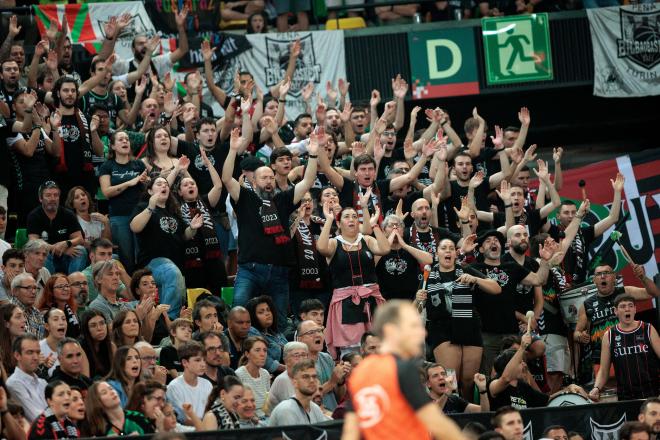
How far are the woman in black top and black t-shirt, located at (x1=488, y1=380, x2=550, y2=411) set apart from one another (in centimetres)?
53

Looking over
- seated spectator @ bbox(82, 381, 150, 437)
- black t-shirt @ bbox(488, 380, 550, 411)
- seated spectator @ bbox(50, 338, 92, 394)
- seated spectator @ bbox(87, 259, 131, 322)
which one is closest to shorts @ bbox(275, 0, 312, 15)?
seated spectator @ bbox(87, 259, 131, 322)

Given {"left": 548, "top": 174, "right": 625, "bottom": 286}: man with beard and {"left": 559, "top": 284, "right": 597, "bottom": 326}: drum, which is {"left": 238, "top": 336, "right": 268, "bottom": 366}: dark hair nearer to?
{"left": 559, "top": 284, "right": 597, "bottom": 326}: drum

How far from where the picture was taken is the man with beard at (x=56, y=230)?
12852 mm

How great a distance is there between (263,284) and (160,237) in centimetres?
Answer: 110

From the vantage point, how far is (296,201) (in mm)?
13227

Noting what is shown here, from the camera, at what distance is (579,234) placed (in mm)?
15133

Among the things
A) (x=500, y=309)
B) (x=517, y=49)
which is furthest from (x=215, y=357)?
(x=517, y=49)

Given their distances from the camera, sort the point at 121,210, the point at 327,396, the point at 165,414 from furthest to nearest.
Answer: the point at 121,210 → the point at 327,396 → the point at 165,414

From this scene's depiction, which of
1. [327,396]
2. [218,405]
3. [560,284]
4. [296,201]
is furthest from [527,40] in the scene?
[218,405]

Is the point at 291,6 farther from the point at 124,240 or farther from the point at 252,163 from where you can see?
→ the point at 124,240

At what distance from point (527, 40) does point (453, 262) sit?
7861 millimetres

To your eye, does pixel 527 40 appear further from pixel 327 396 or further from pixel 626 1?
pixel 327 396

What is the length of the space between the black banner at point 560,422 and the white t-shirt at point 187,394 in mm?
1065

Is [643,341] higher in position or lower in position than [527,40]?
lower
